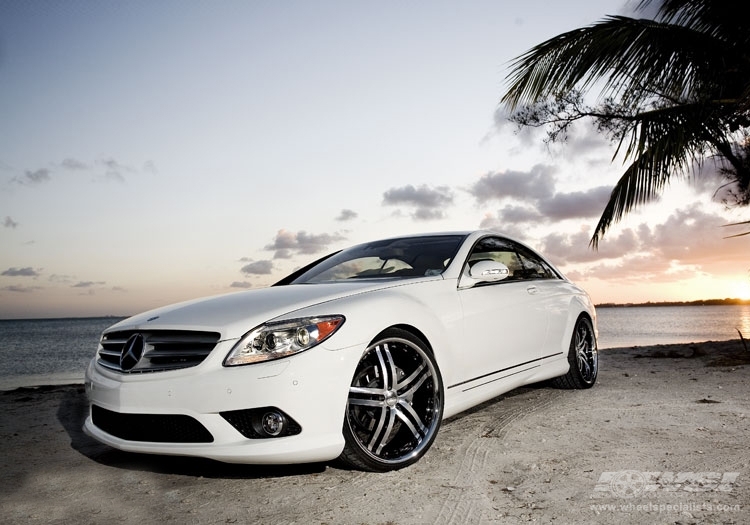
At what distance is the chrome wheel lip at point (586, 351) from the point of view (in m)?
5.89

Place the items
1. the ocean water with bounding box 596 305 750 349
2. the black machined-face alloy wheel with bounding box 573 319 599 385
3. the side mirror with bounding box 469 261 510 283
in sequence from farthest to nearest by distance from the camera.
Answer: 1. the ocean water with bounding box 596 305 750 349
2. the black machined-face alloy wheel with bounding box 573 319 599 385
3. the side mirror with bounding box 469 261 510 283

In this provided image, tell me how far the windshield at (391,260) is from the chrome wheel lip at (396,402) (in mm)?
791

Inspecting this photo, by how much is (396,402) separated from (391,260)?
1495 mm

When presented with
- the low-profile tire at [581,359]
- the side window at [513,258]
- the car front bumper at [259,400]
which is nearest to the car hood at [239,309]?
the car front bumper at [259,400]

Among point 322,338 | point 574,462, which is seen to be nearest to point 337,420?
point 322,338

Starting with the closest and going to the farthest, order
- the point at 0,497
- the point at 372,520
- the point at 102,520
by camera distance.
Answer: the point at 372,520
the point at 102,520
the point at 0,497

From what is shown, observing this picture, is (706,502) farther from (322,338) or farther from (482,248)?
(482,248)

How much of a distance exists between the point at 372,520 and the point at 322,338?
3.00 feet

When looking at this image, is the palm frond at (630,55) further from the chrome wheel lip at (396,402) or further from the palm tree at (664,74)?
the chrome wheel lip at (396,402)

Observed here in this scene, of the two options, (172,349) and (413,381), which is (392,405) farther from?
(172,349)

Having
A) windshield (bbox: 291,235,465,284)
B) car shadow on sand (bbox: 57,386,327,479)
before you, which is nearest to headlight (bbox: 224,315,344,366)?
car shadow on sand (bbox: 57,386,327,479)

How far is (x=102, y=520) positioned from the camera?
291cm

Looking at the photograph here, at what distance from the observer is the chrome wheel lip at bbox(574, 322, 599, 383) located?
589 cm

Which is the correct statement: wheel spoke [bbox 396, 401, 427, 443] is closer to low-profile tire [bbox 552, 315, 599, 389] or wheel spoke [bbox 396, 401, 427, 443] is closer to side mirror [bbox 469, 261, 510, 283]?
side mirror [bbox 469, 261, 510, 283]
